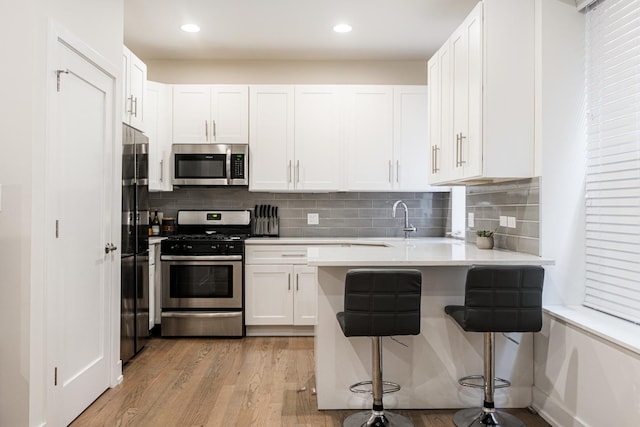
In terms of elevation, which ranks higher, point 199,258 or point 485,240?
point 485,240

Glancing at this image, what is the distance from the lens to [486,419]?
2.46m

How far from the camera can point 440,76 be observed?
3449 mm

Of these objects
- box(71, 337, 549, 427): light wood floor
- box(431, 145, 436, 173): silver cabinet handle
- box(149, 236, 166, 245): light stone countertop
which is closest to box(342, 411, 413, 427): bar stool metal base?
box(71, 337, 549, 427): light wood floor

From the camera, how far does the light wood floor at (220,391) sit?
2.58 m

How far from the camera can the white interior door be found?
2324mm

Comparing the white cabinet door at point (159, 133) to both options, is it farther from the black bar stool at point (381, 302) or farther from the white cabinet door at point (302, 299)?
the black bar stool at point (381, 302)

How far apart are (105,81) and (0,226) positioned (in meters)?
1.18

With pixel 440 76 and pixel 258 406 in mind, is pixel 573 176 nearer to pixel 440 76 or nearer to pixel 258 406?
pixel 440 76

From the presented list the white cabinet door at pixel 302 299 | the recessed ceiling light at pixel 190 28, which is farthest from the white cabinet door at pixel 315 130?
the recessed ceiling light at pixel 190 28

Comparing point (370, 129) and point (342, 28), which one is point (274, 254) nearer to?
point (370, 129)

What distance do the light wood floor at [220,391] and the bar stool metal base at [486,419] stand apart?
0.26ft

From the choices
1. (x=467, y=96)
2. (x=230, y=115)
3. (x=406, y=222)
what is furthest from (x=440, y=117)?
(x=230, y=115)

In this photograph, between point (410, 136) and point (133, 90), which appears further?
point (410, 136)

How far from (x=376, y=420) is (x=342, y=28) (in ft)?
10.3
